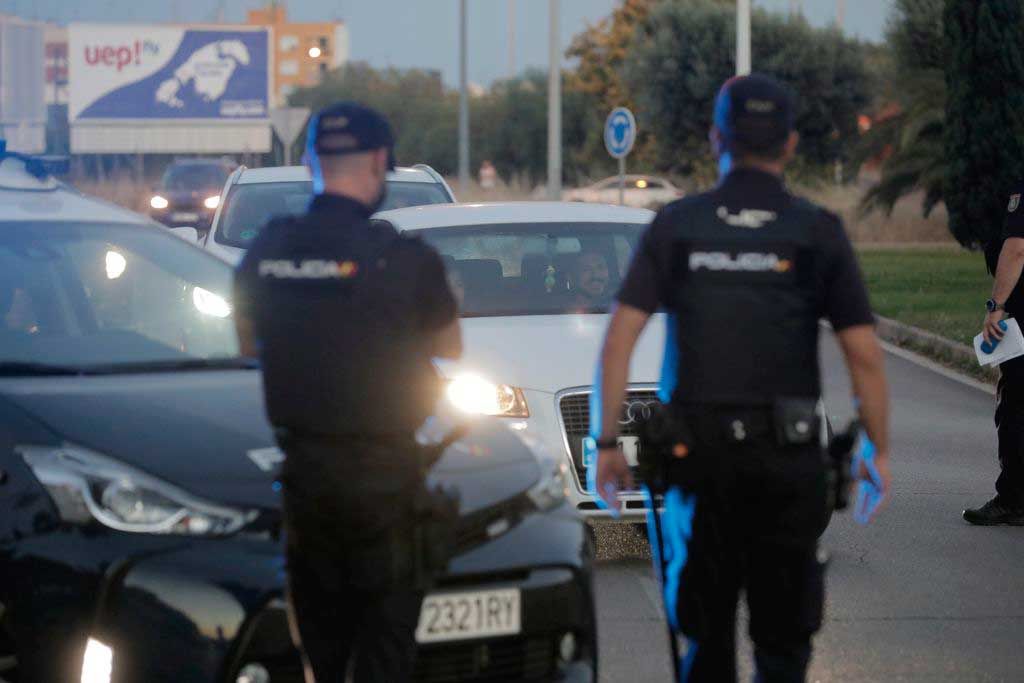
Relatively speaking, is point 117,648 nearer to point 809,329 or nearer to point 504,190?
point 809,329

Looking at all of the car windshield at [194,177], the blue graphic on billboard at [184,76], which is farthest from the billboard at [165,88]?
the car windshield at [194,177]

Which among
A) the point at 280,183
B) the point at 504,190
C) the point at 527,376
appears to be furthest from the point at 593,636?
the point at 504,190

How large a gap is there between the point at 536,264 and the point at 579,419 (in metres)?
1.54

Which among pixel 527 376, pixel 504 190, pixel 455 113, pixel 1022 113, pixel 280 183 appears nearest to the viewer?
pixel 527 376

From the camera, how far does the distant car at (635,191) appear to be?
54.7 meters

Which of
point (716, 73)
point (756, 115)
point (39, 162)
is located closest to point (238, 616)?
point (756, 115)

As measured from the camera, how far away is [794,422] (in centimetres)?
410

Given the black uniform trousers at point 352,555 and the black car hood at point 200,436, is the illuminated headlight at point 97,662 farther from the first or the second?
the black uniform trousers at point 352,555

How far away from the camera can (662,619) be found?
675 centimetres

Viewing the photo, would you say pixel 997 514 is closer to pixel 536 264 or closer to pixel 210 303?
pixel 536 264

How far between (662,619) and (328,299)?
316 cm

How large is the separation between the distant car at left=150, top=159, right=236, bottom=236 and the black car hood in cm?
3061

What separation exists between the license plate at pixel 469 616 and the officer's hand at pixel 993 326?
14.0ft

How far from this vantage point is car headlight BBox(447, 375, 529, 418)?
7496mm
